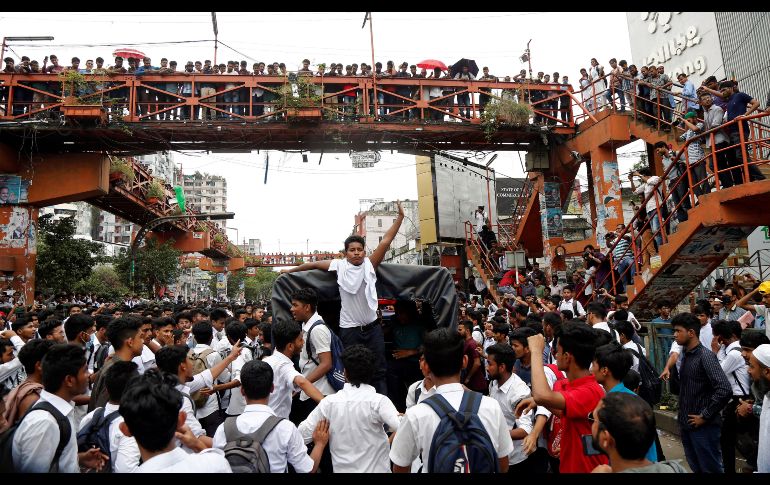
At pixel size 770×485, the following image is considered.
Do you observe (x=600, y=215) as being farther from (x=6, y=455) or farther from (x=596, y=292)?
(x=6, y=455)

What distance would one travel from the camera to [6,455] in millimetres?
2574

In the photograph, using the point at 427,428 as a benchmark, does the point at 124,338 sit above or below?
above

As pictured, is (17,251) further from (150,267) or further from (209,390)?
(209,390)

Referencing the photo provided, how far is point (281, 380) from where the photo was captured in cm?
413

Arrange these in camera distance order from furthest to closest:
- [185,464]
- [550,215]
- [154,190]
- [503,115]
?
[154,190] < [550,215] < [503,115] < [185,464]

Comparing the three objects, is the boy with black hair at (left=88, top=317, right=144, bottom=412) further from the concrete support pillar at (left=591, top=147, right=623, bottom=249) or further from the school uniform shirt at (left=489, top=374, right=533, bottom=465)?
the concrete support pillar at (left=591, top=147, right=623, bottom=249)

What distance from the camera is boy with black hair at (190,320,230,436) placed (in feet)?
16.7

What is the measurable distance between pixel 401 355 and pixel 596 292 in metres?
7.12

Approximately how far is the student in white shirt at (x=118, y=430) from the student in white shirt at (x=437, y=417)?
59.7 inches

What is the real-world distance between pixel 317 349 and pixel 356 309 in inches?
27.3

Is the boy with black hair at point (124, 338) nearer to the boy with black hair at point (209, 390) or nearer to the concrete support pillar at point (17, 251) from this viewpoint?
the boy with black hair at point (209, 390)

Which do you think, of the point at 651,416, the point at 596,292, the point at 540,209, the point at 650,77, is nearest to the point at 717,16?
the point at 650,77

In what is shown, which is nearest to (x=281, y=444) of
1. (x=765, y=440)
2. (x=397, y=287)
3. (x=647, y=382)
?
(x=397, y=287)

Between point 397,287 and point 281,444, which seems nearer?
point 281,444
